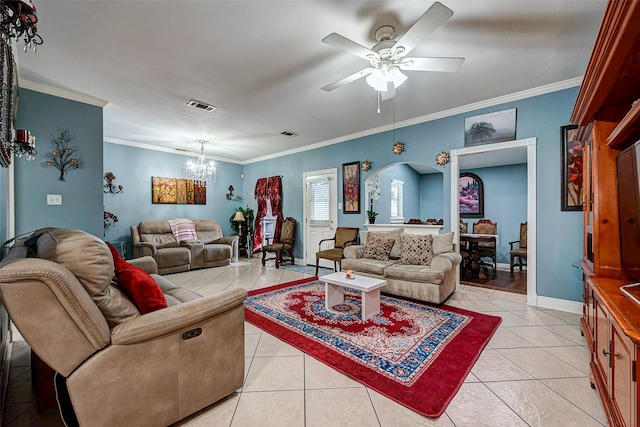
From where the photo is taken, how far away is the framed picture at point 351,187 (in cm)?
520

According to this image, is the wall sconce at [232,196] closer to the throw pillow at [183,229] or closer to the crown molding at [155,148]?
the crown molding at [155,148]

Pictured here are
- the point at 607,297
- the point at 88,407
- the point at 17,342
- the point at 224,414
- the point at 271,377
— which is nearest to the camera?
the point at 88,407

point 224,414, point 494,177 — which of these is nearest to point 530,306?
point 224,414

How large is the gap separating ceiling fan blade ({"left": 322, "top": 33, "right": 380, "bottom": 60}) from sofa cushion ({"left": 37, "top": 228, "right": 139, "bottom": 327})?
1.86 meters

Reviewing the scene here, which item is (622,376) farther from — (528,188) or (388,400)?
(528,188)

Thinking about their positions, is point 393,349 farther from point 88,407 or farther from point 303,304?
point 88,407

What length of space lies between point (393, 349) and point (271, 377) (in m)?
1.02

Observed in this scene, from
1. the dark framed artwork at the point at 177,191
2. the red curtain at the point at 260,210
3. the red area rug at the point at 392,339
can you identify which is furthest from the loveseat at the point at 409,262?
the dark framed artwork at the point at 177,191

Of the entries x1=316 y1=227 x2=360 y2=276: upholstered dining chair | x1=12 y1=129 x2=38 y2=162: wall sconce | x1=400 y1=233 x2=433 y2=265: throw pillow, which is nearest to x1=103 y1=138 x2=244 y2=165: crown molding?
x1=12 y1=129 x2=38 y2=162: wall sconce

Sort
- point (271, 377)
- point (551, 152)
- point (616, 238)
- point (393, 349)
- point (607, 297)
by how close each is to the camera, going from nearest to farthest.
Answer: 1. point (607, 297)
2. point (616, 238)
3. point (271, 377)
4. point (393, 349)
5. point (551, 152)

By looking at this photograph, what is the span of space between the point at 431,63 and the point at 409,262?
96.1 inches

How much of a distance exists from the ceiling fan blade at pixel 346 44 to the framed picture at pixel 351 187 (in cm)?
310

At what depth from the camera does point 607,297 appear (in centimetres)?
133

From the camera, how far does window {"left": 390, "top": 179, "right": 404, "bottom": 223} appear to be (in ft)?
21.5
